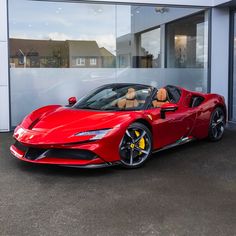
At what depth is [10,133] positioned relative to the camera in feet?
26.0

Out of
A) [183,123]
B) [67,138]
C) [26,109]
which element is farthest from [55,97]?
[67,138]

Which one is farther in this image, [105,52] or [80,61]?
[105,52]

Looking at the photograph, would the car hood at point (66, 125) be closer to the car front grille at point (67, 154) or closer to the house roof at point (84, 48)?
the car front grille at point (67, 154)

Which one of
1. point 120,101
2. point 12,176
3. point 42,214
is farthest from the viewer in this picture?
point 120,101

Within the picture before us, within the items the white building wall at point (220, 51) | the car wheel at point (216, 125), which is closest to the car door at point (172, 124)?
the car wheel at point (216, 125)

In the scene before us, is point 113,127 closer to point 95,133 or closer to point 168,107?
point 95,133

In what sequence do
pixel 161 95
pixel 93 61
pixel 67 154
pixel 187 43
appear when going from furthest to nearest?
pixel 187 43
pixel 93 61
pixel 161 95
pixel 67 154

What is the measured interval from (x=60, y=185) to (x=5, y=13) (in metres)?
4.90

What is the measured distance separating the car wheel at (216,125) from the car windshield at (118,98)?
1658 mm

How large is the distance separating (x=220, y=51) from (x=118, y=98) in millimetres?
4533

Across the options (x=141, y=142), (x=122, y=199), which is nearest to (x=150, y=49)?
(x=141, y=142)

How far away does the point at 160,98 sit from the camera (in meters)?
5.86

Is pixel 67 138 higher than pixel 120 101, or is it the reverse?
pixel 120 101

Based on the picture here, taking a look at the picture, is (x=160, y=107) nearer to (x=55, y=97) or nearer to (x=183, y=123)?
(x=183, y=123)
